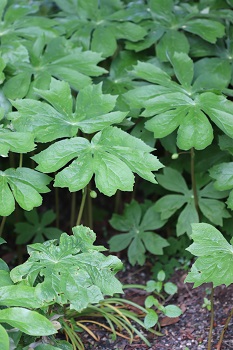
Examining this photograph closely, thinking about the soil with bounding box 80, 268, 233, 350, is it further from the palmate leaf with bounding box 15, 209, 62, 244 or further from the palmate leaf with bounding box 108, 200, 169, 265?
the palmate leaf with bounding box 15, 209, 62, 244

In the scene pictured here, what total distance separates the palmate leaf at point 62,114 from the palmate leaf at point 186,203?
18.9 inches

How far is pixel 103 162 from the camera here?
1.73 m

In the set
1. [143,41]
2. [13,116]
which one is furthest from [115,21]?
[13,116]

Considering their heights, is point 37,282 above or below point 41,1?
below

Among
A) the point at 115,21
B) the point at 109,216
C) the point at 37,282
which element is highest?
the point at 115,21

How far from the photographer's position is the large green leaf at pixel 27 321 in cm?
139

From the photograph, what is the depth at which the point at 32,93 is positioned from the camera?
209 cm

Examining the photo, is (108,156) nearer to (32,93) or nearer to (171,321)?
(32,93)

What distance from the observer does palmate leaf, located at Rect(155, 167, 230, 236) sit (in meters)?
2.19

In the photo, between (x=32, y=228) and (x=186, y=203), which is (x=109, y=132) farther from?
(x=32, y=228)

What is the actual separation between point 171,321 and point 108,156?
27.0 inches

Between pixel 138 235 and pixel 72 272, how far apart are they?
0.81 meters

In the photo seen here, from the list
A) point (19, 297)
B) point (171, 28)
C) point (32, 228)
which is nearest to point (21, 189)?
point (19, 297)

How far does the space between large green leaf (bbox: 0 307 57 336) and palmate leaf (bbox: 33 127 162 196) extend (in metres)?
0.43
